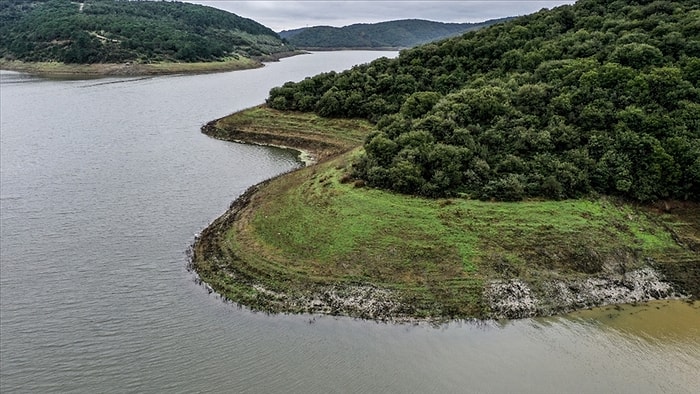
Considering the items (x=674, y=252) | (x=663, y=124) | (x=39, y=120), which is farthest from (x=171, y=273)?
(x=39, y=120)

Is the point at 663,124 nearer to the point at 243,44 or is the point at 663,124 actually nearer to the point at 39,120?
the point at 39,120

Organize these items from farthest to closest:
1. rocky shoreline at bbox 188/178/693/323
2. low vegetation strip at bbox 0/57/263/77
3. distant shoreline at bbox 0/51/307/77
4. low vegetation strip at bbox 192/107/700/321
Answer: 1. low vegetation strip at bbox 0/57/263/77
2. distant shoreline at bbox 0/51/307/77
3. low vegetation strip at bbox 192/107/700/321
4. rocky shoreline at bbox 188/178/693/323

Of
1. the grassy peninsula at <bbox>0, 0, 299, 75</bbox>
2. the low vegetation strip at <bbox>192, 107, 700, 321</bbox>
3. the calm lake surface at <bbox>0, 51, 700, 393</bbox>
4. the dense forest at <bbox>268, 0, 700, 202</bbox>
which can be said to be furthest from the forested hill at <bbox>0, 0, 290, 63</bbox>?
the low vegetation strip at <bbox>192, 107, 700, 321</bbox>

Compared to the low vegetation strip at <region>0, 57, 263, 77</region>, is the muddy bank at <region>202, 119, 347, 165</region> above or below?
below

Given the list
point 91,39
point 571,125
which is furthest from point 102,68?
point 571,125

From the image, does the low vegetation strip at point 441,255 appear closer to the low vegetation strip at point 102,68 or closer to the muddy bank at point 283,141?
the muddy bank at point 283,141

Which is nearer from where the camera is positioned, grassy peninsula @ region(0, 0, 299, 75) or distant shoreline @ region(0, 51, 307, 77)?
distant shoreline @ region(0, 51, 307, 77)

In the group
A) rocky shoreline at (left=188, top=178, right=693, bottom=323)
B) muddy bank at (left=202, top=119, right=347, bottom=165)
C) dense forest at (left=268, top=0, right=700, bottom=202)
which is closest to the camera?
rocky shoreline at (left=188, top=178, right=693, bottom=323)

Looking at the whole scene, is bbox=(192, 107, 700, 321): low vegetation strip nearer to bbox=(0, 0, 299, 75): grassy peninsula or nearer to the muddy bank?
the muddy bank
